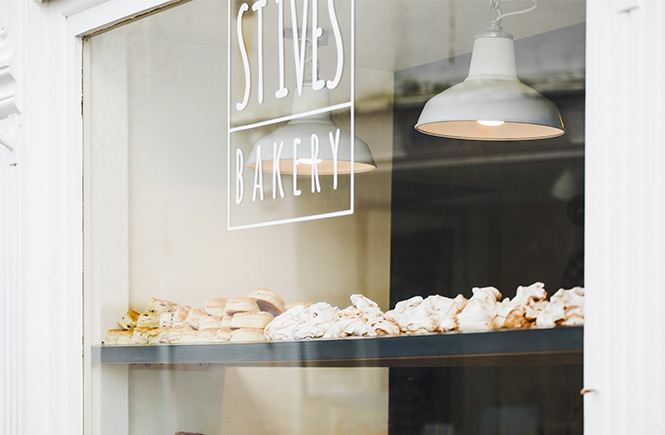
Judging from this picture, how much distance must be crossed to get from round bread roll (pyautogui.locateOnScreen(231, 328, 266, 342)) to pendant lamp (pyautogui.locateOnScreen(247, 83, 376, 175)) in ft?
1.03

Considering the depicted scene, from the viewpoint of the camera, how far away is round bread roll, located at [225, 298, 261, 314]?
5.47 ft

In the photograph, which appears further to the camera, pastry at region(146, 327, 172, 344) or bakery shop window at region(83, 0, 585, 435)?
pastry at region(146, 327, 172, 344)

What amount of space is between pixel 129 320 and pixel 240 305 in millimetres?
407

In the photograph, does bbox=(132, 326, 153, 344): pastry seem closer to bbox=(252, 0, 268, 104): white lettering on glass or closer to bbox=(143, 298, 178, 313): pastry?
bbox=(143, 298, 178, 313): pastry

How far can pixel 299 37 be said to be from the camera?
5.11 ft

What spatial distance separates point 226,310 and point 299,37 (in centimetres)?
58

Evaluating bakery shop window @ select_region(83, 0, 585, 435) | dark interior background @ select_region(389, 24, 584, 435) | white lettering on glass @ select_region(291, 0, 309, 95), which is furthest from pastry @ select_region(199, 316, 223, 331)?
white lettering on glass @ select_region(291, 0, 309, 95)

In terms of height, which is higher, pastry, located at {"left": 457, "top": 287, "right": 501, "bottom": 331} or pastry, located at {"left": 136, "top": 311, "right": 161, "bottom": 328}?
pastry, located at {"left": 457, "top": 287, "right": 501, "bottom": 331}

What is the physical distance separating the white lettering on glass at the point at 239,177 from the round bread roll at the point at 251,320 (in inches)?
8.9

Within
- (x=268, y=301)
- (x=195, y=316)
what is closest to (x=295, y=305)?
(x=268, y=301)

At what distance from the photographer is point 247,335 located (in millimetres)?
1648

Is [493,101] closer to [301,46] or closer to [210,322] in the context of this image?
[301,46]
